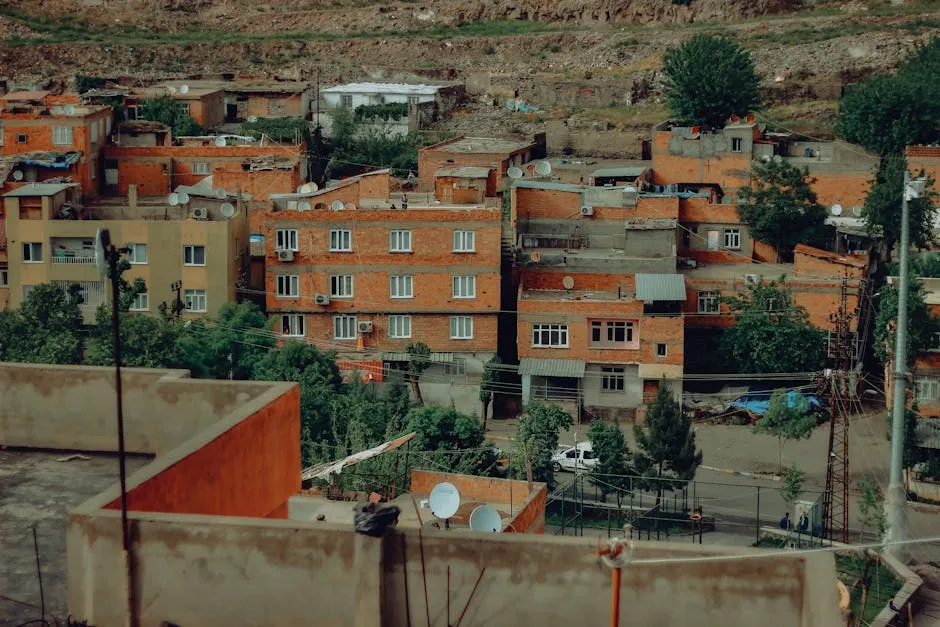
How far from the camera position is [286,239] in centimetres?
2694

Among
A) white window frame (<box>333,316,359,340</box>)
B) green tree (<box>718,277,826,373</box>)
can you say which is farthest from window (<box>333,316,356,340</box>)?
green tree (<box>718,277,826,373</box>)

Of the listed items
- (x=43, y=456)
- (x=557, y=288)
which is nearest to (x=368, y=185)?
(x=557, y=288)

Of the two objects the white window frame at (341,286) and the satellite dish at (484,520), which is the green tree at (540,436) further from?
the satellite dish at (484,520)

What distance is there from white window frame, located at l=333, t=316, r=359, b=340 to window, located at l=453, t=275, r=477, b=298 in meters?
1.76

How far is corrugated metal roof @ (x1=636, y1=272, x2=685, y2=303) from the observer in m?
25.7

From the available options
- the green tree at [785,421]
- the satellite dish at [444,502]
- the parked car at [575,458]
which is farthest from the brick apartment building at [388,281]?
the satellite dish at [444,502]

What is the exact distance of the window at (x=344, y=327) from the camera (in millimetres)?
27078

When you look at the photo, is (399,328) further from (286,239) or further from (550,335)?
(550,335)

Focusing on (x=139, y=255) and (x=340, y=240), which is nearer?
(x=340, y=240)

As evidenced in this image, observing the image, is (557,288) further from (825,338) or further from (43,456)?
(43,456)

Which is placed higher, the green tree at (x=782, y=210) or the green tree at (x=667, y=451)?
the green tree at (x=782, y=210)

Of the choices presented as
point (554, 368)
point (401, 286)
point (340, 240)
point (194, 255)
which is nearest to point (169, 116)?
point (194, 255)

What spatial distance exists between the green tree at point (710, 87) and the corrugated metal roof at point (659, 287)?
27.9ft

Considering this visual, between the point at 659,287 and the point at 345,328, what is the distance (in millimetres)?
5233
